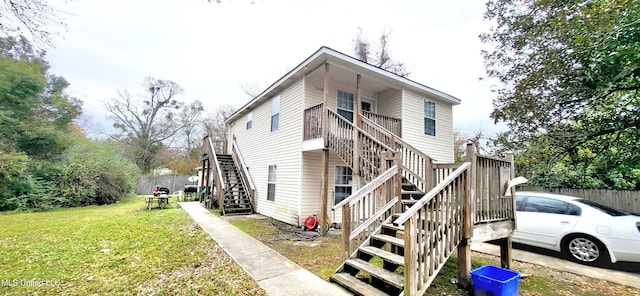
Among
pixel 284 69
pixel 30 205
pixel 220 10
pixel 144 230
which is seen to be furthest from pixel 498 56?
pixel 30 205

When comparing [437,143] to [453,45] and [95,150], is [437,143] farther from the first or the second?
[95,150]

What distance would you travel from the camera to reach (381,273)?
3.34 meters

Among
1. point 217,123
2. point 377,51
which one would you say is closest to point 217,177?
point 377,51

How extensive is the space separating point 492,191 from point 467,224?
1062mm

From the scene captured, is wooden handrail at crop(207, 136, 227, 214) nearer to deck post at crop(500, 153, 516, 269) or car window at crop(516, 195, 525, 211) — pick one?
deck post at crop(500, 153, 516, 269)

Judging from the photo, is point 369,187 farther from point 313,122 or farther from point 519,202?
point 519,202

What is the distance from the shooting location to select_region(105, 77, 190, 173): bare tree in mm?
26609

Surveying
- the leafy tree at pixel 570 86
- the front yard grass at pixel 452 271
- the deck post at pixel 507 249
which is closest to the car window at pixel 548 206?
the front yard grass at pixel 452 271

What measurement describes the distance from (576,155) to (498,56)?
425 centimetres

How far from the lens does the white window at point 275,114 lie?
10.1 metres

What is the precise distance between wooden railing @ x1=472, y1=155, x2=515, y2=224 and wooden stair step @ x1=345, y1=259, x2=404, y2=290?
5.22ft
